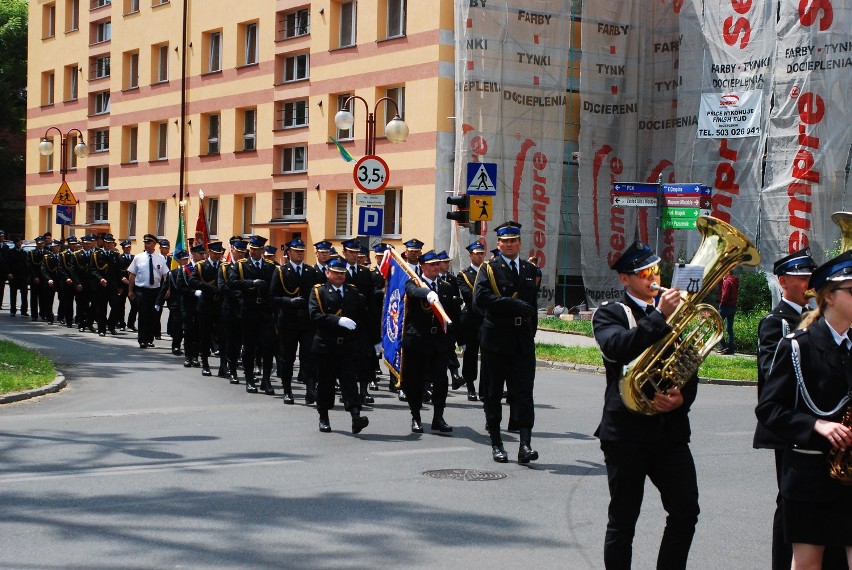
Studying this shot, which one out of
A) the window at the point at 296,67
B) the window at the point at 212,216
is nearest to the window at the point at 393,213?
the window at the point at 296,67

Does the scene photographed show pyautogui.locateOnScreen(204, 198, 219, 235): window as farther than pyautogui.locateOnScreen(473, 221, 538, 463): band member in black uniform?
Yes

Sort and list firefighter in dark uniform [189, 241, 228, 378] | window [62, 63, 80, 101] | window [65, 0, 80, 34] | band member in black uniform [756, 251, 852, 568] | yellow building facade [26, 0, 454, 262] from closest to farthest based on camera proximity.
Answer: band member in black uniform [756, 251, 852, 568]
firefighter in dark uniform [189, 241, 228, 378]
yellow building facade [26, 0, 454, 262]
window [65, 0, 80, 34]
window [62, 63, 80, 101]

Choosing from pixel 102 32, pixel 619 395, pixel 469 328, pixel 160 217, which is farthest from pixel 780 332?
pixel 102 32

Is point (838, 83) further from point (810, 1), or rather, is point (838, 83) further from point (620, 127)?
point (620, 127)

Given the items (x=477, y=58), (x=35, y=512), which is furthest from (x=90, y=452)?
(x=477, y=58)

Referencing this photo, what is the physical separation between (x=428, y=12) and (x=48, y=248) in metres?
13.0

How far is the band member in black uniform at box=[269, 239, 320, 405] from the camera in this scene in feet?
47.7

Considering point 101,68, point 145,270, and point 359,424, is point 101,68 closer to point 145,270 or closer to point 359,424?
point 145,270

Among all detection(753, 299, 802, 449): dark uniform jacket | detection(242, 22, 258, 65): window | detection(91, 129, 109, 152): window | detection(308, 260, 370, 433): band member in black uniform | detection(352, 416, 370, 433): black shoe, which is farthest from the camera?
detection(91, 129, 109, 152): window

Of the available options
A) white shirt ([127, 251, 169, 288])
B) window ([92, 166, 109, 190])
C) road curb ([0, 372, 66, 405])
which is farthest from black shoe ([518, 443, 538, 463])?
window ([92, 166, 109, 190])

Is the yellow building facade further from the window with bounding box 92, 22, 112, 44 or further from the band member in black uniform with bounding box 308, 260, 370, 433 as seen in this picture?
the band member in black uniform with bounding box 308, 260, 370, 433

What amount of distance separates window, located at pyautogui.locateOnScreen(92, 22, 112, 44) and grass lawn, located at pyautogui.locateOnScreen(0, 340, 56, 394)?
3548cm

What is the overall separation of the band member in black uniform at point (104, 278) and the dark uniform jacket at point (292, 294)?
10.6m

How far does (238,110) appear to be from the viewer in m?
43.3
